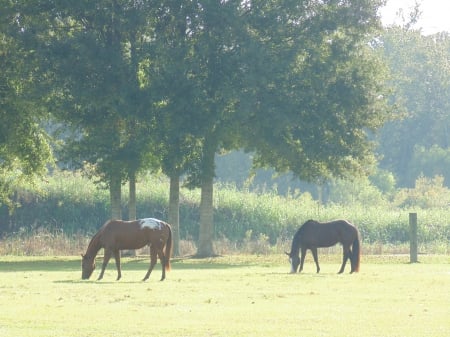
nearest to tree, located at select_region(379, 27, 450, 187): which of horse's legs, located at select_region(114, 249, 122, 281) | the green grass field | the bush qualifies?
the bush

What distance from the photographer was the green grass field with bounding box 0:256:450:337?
17.2m

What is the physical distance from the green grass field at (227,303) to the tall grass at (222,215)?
21091mm

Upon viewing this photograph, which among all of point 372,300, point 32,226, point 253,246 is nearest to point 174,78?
point 253,246

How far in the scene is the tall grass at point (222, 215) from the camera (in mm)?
55094

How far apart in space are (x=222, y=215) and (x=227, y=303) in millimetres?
35798

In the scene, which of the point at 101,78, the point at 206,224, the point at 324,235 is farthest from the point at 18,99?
the point at 324,235

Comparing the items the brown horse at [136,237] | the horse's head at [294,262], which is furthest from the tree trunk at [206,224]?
the brown horse at [136,237]

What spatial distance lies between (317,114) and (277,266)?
725 centimetres

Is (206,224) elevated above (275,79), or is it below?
below

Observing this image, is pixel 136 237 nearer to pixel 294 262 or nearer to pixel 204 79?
pixel 294 262

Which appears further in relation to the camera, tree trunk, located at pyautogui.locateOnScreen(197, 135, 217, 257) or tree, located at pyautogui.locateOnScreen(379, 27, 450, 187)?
tree, located at pyautogui.locateOnScreen(379, 27, 450, 187)

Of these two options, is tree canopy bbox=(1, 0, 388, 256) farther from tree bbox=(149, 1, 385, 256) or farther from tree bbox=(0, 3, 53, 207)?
tree bbox=(0, 3, 53, 207)

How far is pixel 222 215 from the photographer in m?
57.3

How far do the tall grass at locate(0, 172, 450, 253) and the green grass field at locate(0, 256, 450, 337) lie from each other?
21.1 m
